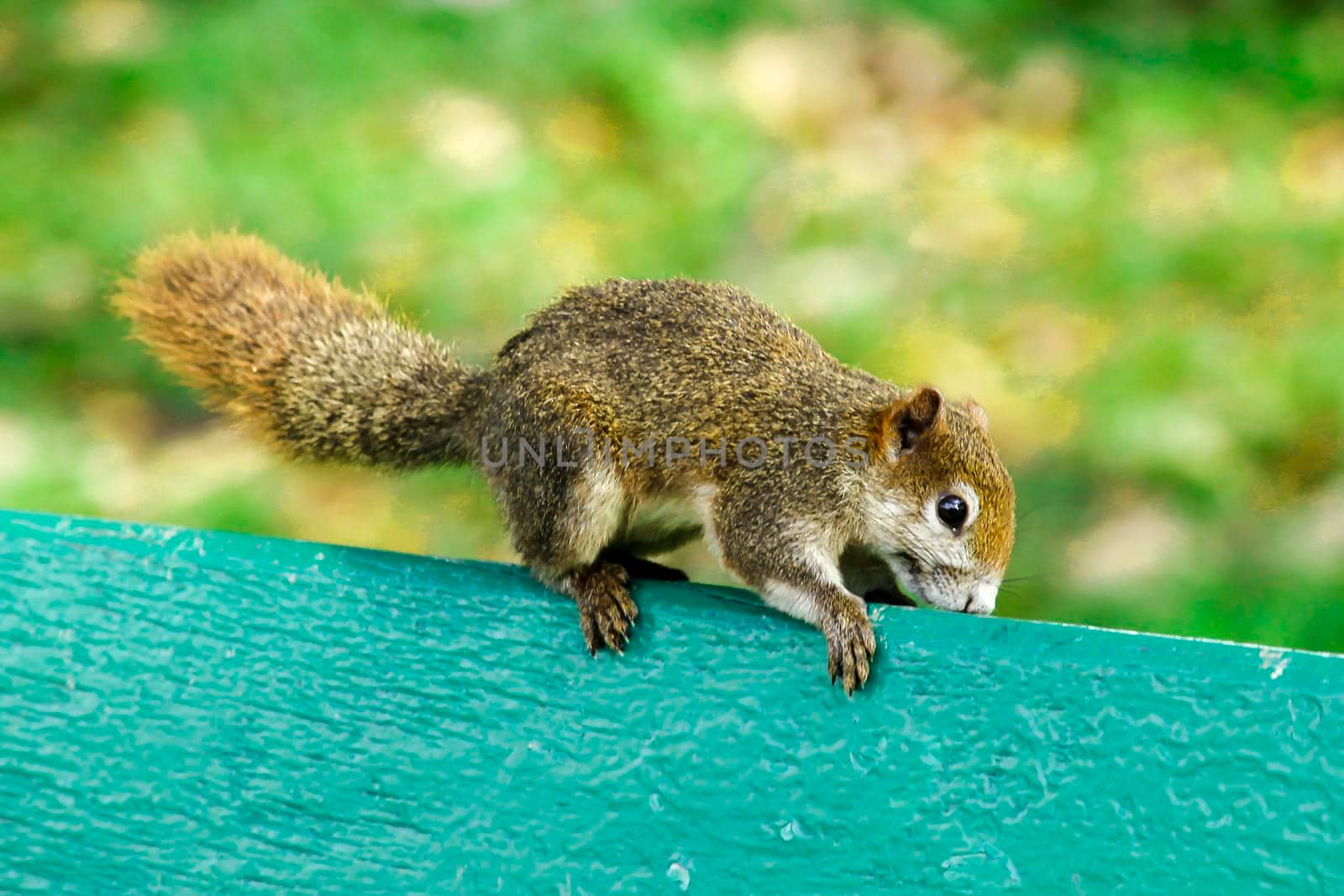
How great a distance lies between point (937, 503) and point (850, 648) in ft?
1.30

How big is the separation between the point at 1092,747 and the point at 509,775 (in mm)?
555

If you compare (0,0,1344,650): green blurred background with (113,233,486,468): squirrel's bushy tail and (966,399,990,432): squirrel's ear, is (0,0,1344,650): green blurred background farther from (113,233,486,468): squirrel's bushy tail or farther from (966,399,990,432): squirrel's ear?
(966,399,990,432): squirrel's ear

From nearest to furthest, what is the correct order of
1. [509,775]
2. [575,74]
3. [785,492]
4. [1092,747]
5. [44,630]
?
[1092,747] < [509,775] < [44,630] < [785,492] < [575,74]

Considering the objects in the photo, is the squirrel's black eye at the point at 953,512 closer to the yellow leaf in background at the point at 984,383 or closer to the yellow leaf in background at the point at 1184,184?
the yellow leaf in background at the point at 984,383

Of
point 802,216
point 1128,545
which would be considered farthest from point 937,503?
point 802,216

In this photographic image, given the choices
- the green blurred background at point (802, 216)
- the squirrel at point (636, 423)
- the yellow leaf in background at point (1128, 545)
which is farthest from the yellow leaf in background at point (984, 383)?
the squirrel at point (636, 423)

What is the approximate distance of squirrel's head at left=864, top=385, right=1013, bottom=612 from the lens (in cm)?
177

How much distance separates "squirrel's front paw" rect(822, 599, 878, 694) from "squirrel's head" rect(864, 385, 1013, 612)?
0.32m

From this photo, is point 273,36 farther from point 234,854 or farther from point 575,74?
point 234,854

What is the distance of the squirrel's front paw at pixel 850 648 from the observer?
143cm

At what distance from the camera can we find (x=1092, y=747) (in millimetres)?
1330

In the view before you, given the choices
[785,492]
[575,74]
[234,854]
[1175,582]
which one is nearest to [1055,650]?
[785,492]

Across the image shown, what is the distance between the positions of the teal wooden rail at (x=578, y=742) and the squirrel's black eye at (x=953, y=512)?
311 millimetres

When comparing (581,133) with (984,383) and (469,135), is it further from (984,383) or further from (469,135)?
(984,383)
